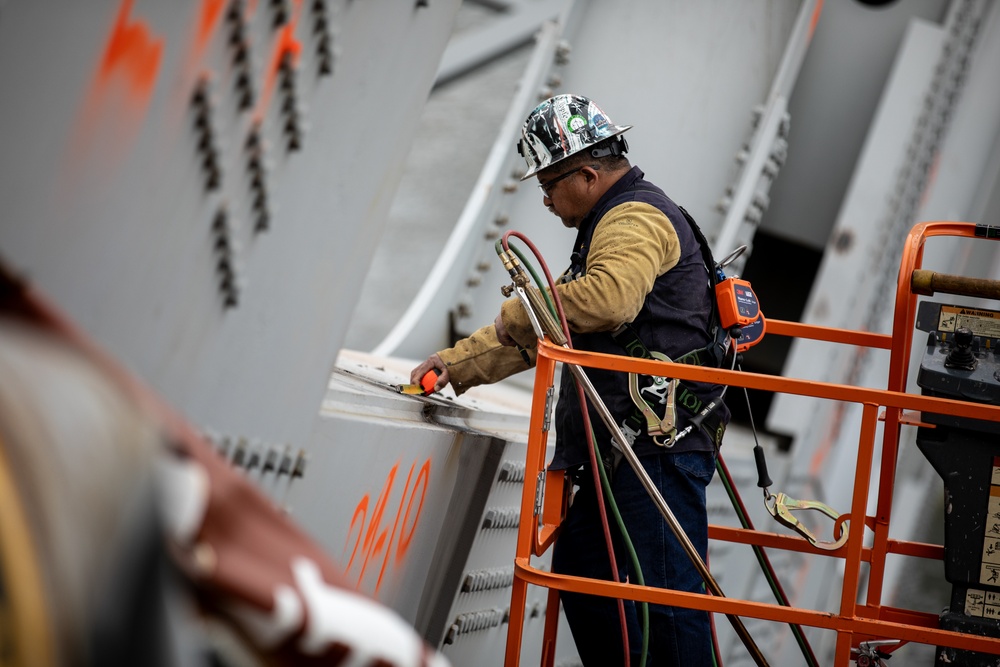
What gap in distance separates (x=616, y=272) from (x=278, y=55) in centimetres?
133

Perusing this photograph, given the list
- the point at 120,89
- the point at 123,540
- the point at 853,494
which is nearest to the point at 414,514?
the point at 853,494

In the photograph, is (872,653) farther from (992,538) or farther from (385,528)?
(385,528)

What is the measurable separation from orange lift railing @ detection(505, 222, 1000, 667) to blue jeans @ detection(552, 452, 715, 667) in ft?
0.28

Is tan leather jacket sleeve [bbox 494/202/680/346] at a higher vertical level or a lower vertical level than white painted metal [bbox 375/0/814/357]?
lower

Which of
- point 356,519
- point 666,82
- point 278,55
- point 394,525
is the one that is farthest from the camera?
point 666,82

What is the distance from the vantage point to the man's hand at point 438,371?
3652mm

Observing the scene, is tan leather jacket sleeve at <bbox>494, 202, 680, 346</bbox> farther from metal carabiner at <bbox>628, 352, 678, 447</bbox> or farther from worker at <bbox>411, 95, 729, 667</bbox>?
metal carabiner at <bbox>628, 352, 678, 447</bbox>

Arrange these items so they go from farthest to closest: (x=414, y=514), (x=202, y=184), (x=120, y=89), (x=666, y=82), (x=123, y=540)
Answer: (x=666, y=82), (x=414, y=514), (x=202, y=184), (x=120, y=89), (x=123, y=540)

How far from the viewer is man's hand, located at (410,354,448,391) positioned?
365 centimetres

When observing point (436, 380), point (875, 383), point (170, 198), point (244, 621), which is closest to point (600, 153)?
point (436, 380)

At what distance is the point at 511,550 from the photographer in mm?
4141

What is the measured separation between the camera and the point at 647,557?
11.1ft

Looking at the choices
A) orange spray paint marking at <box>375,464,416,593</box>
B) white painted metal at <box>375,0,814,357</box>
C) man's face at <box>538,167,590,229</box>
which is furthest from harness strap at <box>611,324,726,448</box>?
white painted metal at <box>375,0,814,357</box>

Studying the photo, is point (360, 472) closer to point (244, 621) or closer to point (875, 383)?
point (244, 621)
